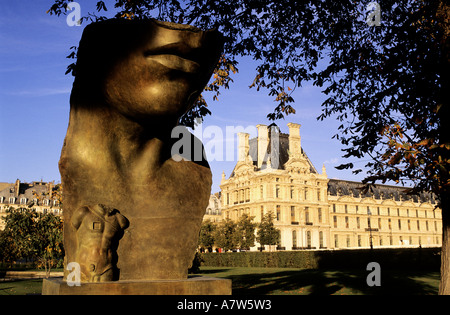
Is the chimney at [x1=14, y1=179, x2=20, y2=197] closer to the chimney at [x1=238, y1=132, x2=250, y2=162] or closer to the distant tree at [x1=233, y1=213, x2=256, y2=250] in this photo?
the chimney at [x1=238, y1=132, x2=250, y2=162]

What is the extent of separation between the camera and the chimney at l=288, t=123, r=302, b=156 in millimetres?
69075

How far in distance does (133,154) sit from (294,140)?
6859 centimetres

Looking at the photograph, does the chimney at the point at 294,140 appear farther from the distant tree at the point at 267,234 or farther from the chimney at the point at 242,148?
the distant tree at the point at 267,234

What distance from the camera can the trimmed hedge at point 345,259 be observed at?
91.2 ft

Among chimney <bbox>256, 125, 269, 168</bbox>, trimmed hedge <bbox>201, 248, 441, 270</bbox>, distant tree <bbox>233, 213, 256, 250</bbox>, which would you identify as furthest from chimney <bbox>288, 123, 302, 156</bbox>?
trimmed hedge <bbox>201, 248, 441, 270</bbox>

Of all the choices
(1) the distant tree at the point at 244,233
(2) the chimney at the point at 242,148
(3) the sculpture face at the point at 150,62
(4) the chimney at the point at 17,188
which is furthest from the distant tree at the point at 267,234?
(3) the sculpture face at the point at 150,62

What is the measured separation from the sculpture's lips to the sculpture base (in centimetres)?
118

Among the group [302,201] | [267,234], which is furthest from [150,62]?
[302,201]

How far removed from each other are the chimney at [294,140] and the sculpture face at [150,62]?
222 feet

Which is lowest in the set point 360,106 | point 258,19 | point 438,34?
point 360,106

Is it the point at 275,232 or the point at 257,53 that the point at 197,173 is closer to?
the point at 257,53
